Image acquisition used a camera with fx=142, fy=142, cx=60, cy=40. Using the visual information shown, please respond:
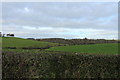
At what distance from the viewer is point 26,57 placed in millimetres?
6445

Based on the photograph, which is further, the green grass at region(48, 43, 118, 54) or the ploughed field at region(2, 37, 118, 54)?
the ploughed field at region(2, 37, 118, 54)

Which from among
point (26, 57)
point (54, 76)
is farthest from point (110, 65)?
point (26, 57)

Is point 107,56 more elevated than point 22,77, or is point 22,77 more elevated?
point 107,56

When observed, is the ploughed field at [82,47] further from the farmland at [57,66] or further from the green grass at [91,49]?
the farmland at [57,66]

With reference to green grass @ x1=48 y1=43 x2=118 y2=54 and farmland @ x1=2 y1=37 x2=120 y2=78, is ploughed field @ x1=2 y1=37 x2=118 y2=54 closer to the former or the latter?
green grass @ x1=48 y1=43 x2=118 y2=54

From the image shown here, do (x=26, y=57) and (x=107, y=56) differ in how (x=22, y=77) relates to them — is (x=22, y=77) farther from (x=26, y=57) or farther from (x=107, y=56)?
(x=107, y=56)

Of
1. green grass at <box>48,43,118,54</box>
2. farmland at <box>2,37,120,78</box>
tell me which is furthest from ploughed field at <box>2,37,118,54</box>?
farmland at <box>2,37,120,78</box>

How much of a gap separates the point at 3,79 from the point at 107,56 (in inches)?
198

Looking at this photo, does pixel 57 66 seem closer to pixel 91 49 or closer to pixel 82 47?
pixel 91 49

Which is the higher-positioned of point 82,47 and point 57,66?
point 82,47

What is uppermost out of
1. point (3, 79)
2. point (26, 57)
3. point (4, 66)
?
point (26, 57)

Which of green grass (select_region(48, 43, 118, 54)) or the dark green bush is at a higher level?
green grass (select_region(48, 43, 118, 54))

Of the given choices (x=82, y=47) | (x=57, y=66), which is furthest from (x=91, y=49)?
(x=57, y=66)

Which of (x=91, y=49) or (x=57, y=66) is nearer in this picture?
(x=57, y=66)
